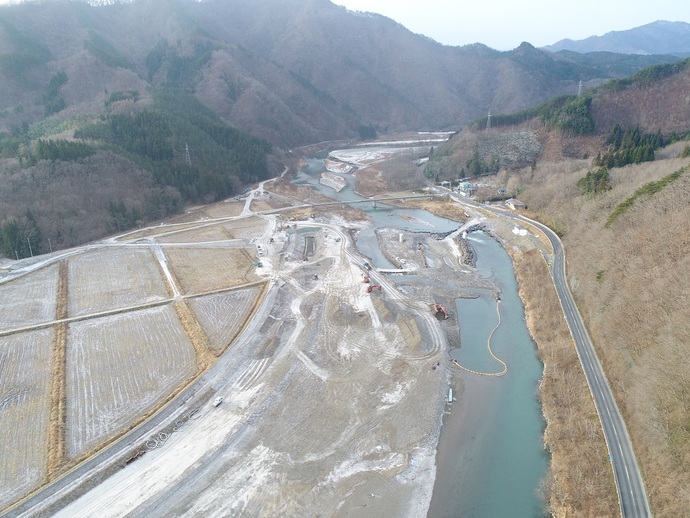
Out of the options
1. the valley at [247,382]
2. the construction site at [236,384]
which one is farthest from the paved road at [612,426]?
the valley at [247,382]

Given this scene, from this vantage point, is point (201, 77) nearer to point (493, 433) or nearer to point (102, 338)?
point (102, 338)

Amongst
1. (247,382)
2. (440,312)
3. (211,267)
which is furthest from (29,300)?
(440,312)

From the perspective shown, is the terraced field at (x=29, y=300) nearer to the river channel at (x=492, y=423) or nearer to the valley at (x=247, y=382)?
the valley at (x=247, y=382)

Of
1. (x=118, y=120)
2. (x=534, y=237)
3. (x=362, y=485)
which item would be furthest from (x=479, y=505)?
(x=118, y=120)

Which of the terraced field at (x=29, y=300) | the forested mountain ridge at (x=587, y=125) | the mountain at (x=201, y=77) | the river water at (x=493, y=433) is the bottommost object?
the river water at (x=493, y=433)

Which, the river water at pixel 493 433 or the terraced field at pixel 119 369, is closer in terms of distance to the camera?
the river water at pixel 493 433

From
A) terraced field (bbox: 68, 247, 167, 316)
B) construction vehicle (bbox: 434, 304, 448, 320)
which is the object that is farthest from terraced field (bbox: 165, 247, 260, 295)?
construction vehicle (bbox: 434, 304, 448, 320)

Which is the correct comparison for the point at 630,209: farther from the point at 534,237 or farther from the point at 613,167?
the point at 613,167
